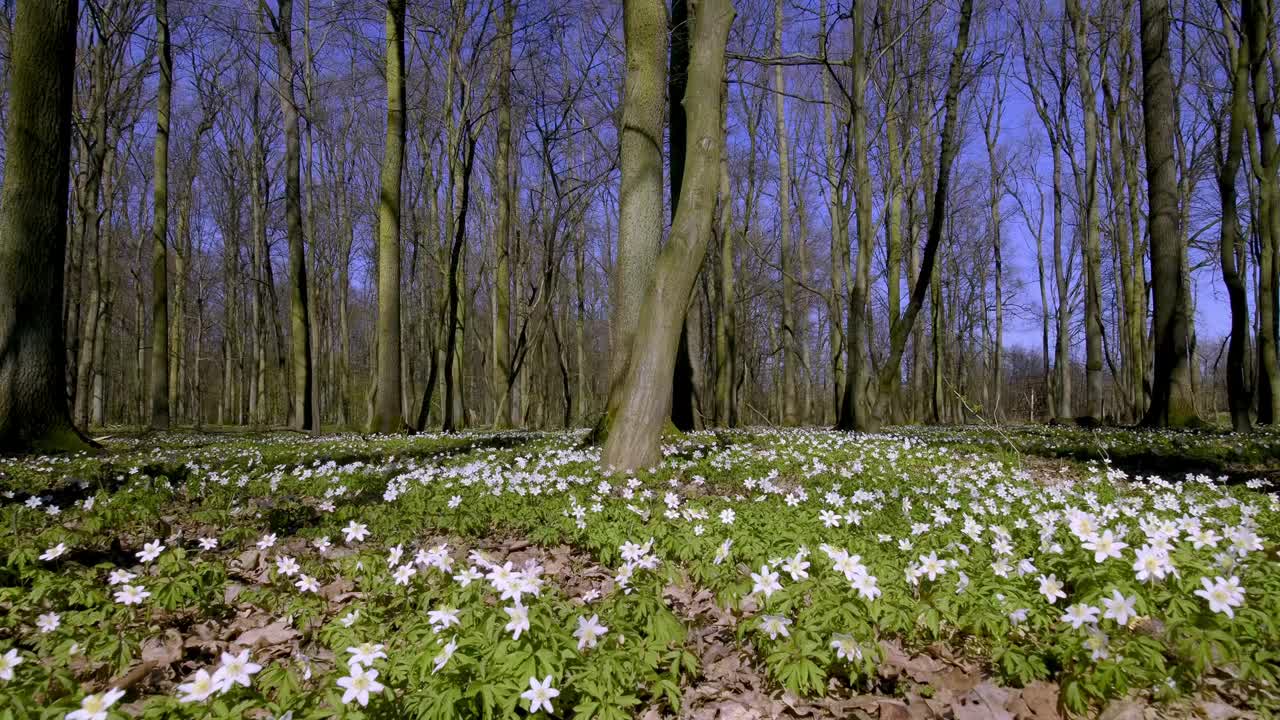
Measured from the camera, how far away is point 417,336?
32.6 m

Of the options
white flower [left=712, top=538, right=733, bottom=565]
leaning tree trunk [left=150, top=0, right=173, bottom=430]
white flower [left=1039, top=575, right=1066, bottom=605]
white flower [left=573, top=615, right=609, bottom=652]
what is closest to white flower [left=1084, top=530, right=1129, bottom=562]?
white flower [left=1039, top=575, right=1066, bottom=605]

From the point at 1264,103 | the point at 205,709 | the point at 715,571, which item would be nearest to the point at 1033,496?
the point at 715,571

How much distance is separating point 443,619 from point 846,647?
1.35m

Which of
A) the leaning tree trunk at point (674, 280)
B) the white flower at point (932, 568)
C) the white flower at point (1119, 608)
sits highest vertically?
the leaning tree trunk at point (674, 280)

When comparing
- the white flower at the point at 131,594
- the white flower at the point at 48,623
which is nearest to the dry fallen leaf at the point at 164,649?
the white flower at the point at 131,594

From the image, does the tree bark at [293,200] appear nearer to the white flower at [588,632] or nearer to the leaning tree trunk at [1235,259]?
the white flower at [588,632]

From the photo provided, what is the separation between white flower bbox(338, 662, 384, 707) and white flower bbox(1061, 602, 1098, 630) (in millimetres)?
2142

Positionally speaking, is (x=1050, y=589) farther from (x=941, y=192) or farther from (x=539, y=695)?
(x=941, y=192)

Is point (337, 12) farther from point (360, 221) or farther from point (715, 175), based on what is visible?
point (360, 221)

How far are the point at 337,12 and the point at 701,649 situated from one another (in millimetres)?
15732

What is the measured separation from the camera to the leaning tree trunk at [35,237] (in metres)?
7.30

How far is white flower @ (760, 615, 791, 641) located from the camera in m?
2.15

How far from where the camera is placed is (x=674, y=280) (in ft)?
19.2

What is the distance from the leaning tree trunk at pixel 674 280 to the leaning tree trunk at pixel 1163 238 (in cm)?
1027
